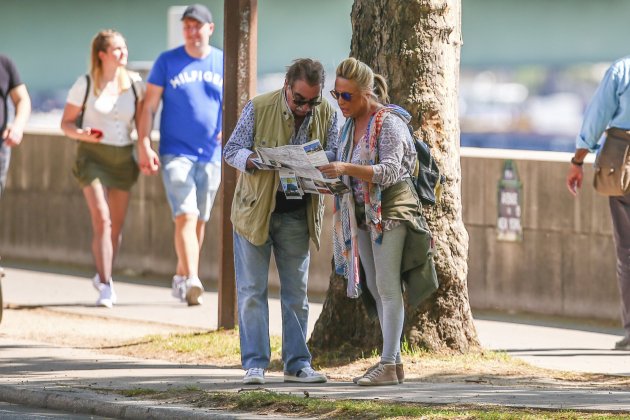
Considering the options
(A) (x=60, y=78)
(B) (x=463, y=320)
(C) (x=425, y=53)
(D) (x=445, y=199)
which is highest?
(A) (x=60, y=78)

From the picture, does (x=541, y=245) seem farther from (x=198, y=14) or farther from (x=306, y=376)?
(x=306, y=376)

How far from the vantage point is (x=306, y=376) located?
8.11 meters

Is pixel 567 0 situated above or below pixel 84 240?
above

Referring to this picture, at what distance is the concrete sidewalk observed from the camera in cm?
737

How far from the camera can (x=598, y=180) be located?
380 inches

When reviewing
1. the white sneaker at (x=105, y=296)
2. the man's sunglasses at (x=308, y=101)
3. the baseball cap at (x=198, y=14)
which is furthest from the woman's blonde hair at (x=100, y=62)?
the man's sunglasses at (x=308, y=101)

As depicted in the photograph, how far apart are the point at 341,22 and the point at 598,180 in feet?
109

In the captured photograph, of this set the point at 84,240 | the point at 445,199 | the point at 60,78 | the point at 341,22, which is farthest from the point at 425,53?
the point at 60,78

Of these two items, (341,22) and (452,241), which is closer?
(452,241)

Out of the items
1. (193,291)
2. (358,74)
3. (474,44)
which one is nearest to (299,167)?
(358,74)

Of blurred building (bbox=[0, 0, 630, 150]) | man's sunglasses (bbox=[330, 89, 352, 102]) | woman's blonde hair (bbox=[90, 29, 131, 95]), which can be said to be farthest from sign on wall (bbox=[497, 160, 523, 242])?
blurred building (bbox=[0, 0, 630, 150])

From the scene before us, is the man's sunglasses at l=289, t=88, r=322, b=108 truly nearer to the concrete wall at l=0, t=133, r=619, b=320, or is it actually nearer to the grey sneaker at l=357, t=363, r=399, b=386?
the grey sneaker at l=357, t=363, r=399, b=386

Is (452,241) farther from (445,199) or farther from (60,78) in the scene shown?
(60,78)

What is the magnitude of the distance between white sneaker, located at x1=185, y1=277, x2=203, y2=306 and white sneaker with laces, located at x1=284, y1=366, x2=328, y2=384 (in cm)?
349
